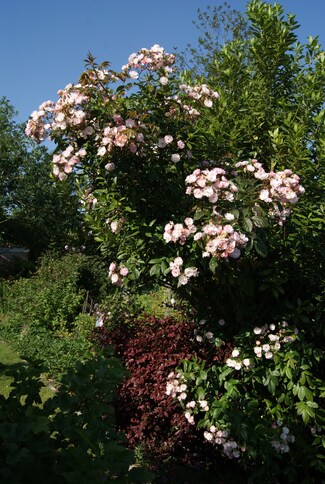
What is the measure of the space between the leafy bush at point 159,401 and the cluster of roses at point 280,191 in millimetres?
1292

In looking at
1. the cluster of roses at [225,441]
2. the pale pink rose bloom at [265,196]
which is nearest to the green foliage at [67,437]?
the pale pink rose bloom at [265,196]

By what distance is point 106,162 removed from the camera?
323cm

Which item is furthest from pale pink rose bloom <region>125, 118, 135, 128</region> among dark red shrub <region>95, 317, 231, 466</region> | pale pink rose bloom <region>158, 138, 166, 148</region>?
dark red shrub <region>95, 317, 231, 466</region>

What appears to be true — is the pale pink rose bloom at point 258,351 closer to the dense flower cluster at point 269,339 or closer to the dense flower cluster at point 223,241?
the dense flower cluster at point 269,339

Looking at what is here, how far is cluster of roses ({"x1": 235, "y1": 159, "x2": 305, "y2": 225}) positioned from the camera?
2906 millimetres

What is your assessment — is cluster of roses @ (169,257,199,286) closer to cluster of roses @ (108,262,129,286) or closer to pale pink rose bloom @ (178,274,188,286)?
pale pink rose bloom @ (178,274,188,286)

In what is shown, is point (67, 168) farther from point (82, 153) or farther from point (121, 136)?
point (121, 136)

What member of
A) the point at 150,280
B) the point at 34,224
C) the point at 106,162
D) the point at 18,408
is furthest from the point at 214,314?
the point at 34,224

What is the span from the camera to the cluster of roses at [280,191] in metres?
2.91

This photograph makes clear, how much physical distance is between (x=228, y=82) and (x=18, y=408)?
313 centimetres

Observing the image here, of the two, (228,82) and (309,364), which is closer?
(309,364)

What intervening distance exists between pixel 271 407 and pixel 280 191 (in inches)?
62.6

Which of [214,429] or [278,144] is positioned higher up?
[278,144]

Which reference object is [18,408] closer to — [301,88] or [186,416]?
[186,416]
